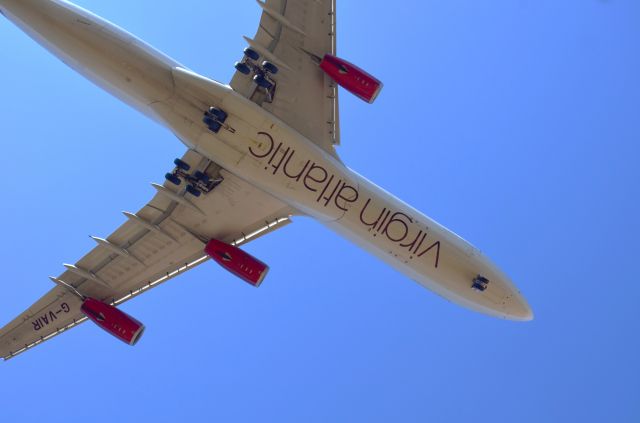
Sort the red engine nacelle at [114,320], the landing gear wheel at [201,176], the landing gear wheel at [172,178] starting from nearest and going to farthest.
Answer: the landing gear wheel at [172,178]
the landing gear wheel at [201,176]
the red engine nacelle at [114,320]

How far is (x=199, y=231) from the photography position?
2472 cm

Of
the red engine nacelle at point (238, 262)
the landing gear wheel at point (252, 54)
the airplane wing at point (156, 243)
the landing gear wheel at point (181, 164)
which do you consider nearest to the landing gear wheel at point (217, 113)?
the landing gear wheel at point (252, 54)

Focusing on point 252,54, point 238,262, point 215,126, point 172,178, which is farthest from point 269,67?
point 238,262

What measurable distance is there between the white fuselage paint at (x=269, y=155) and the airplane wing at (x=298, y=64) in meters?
0.89

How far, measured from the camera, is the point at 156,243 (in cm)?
2497

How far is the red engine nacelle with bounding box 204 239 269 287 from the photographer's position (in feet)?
77.0

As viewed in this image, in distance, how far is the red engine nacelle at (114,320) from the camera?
24.7 m

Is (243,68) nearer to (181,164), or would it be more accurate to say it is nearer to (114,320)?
(181,164)

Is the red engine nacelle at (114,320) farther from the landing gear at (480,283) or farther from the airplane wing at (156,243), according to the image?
the landing gear at (480,283)

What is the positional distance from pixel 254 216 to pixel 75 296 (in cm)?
753

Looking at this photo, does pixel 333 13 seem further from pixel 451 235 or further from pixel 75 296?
pixel 75 296

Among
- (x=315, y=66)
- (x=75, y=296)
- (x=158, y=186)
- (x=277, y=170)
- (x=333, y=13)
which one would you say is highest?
(x=333, y=13)

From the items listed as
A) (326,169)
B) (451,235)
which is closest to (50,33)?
(326,169)

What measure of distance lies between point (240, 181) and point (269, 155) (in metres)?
3.28
